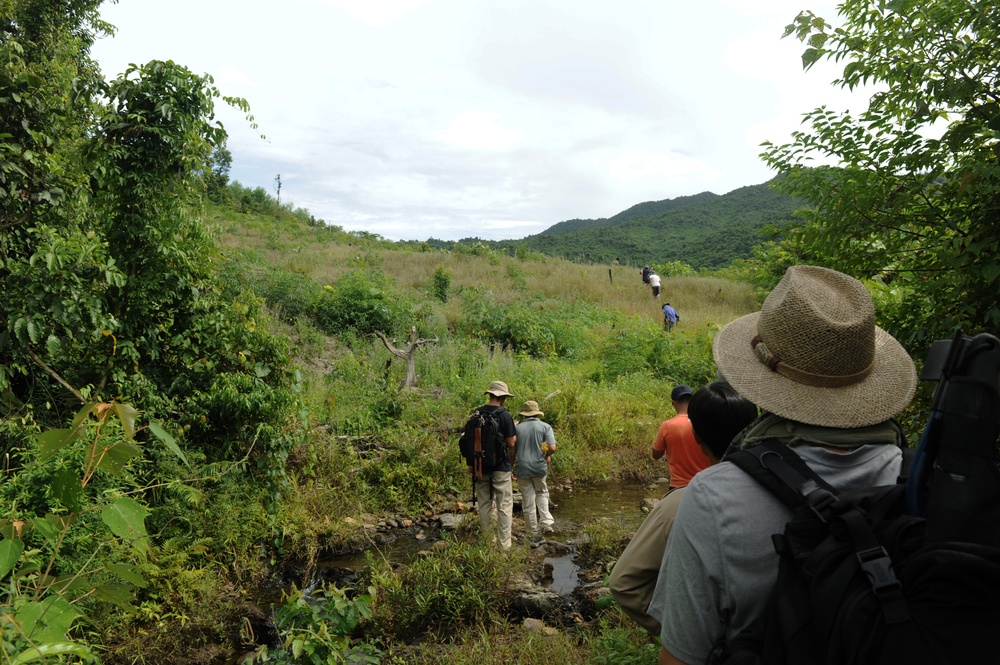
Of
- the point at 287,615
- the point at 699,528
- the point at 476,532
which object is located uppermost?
the point at 699,528

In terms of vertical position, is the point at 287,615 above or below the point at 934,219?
below

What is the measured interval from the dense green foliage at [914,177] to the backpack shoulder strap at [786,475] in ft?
6.44

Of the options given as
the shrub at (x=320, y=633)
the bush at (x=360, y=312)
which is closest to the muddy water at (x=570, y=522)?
the shrub at (x=320, y=633)

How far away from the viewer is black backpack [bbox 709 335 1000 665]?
3.14ft

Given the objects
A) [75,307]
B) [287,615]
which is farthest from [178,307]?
[287,615]

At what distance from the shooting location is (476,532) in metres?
6.70

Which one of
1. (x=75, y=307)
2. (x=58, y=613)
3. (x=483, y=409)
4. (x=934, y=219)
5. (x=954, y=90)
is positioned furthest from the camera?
(x=483, y=409)

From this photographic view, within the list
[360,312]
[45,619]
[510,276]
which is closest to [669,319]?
[510,276]

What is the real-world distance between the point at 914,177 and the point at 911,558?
9.74ft

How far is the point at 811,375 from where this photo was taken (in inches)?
55.8

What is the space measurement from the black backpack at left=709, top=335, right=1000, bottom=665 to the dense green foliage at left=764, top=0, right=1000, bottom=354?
1967 millimetres

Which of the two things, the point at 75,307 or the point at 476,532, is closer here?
the point at 75,307

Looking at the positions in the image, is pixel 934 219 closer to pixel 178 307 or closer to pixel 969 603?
pixel 969 603

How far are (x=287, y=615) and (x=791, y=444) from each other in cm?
304
